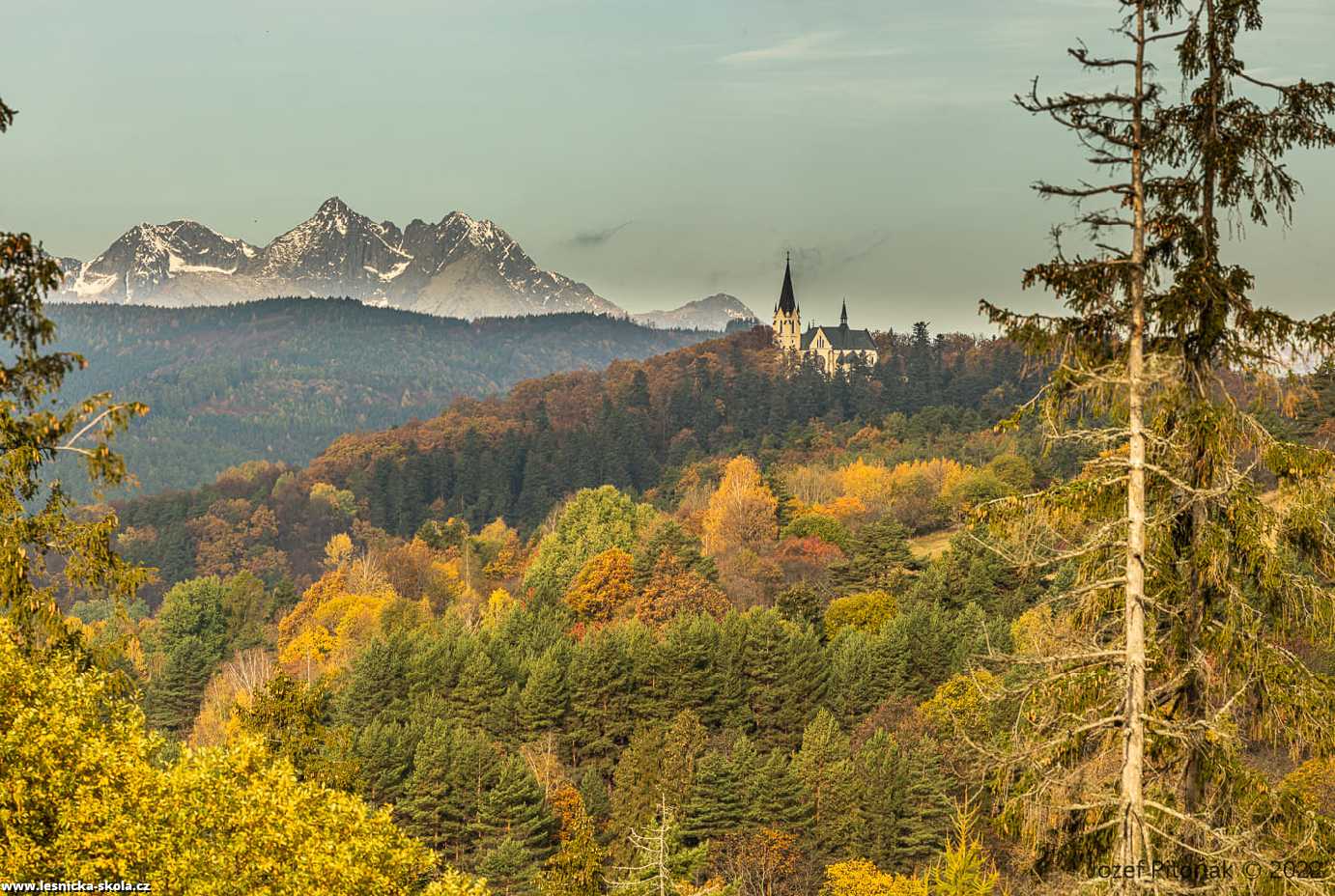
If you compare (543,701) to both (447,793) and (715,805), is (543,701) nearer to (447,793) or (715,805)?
(447,793)

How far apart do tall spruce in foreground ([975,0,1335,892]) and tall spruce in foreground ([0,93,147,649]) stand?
9428mm

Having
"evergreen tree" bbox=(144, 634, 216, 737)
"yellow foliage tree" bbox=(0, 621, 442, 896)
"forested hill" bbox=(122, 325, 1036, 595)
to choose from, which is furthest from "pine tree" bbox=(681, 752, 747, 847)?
"forested hill" bbox=(122, 325, 1036, 595)

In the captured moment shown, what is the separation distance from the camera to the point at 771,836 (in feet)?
136

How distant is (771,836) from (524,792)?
8649 mm

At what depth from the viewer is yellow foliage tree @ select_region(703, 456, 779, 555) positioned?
311 feet

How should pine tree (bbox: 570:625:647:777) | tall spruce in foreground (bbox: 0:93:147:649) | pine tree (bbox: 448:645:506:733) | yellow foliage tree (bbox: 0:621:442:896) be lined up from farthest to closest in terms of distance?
pine tree (bbox: 448:645:506:733) < pine tree (bbox: 570:625:647:777) < tall spruce in foreground (bbox: 0:93:147:649) < yellow foliage tree (bbox: 0:621:442:896)

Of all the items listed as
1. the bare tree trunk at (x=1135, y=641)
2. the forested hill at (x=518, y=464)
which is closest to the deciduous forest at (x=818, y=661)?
the bare tree trunk at (x=1135, y=641)

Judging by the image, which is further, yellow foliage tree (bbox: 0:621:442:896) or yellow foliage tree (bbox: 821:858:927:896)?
yellow foliage tree (bbox: 821:858:927:896)

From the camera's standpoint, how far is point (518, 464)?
184 metres

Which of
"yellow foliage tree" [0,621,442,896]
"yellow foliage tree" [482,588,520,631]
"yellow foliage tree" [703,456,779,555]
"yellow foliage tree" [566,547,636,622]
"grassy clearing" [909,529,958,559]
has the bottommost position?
→ "yellow foliage tree" [482,588,520,631]

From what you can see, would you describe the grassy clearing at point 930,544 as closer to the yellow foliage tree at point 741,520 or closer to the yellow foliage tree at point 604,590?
the yellow foliage tree at point 741,520

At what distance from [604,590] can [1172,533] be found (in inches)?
2569

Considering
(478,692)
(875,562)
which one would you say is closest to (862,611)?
(875,562)

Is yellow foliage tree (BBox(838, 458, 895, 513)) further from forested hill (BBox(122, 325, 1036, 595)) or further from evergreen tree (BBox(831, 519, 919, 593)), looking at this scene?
forested hill (BBox(122, 325, 1036, 595))
